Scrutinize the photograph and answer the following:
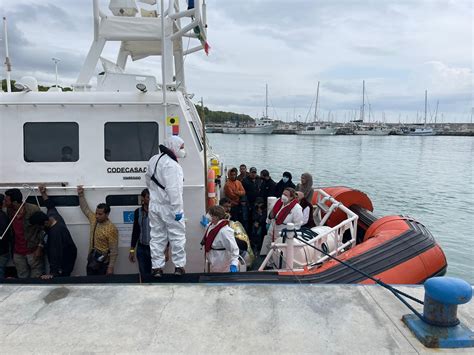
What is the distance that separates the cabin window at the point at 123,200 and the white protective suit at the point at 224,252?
887 mm

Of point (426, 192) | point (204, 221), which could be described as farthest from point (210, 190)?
point (426, 192)

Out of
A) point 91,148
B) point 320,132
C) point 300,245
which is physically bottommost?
point 300,245

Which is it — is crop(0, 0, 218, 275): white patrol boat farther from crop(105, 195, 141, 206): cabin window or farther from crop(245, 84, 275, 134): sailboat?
crop(245, 84, 275, 134): sailboat

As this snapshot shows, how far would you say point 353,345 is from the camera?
7.32 ft

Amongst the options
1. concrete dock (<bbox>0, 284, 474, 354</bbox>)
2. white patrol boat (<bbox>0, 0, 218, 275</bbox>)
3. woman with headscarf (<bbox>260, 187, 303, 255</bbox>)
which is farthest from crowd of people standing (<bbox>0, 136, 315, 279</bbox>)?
woman with headscarf (<bbox>260, 187, 303, 255</bbox>)

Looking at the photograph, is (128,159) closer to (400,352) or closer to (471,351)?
(400,352)

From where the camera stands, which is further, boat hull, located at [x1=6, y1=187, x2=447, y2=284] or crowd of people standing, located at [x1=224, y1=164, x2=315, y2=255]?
crowd of people standing, located at [x1=224, y1=164, x2=315, y2=255]

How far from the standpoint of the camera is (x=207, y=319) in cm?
248

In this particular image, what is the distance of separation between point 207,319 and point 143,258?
5.60ft

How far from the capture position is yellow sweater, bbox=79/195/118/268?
393cm

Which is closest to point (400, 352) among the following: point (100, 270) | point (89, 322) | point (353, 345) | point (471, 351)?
point (353, 345)

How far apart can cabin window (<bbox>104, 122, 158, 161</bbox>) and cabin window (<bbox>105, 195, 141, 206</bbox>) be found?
15.4 inches

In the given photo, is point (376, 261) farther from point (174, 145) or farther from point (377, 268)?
A: point (174, 145)

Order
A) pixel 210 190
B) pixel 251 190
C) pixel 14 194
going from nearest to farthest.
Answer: pixel 14 194 → pixel 210 190 → pixel 251 190
